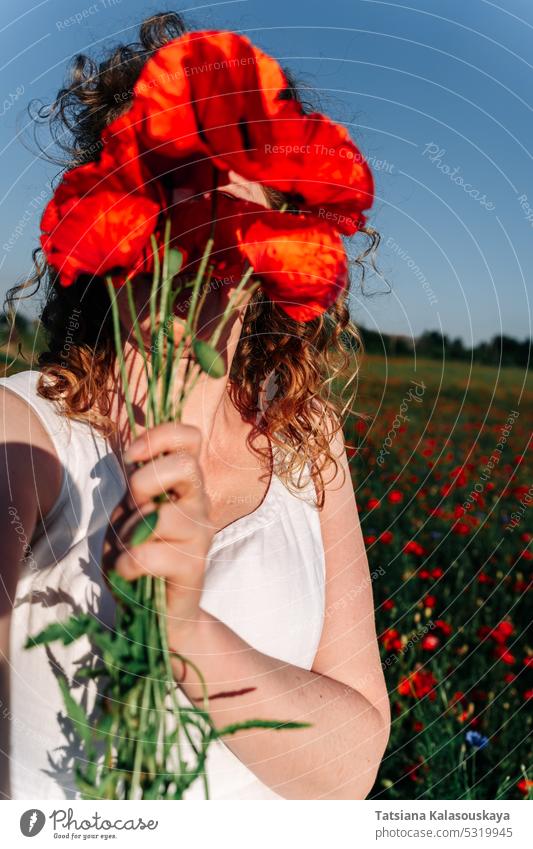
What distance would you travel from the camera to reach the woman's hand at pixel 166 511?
433mm

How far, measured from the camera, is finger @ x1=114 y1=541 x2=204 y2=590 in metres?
0.44

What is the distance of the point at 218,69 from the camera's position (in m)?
0.48

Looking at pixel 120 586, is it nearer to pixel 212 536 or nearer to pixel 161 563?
pixel 161 563

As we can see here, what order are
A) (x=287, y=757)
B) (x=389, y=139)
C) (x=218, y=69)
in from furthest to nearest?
(x=389, y=139) → (x=287, y=757) → (x=218, y=69)

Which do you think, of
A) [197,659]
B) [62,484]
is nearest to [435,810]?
[197,659]

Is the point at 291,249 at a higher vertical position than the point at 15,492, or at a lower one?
higher

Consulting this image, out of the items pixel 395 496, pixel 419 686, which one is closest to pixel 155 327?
pixel 419 686

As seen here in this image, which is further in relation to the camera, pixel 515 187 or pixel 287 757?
pixel 515 187

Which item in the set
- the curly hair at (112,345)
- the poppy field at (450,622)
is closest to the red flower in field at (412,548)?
the poppy field at (450,622)

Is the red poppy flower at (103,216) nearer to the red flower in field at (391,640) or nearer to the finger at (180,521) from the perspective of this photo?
the finger at (180,521)

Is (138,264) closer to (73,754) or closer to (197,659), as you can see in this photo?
(197,659)

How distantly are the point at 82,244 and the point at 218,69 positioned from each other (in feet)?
0.45

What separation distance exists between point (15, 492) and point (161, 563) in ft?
0.76

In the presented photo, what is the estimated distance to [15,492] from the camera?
0.62 metres
